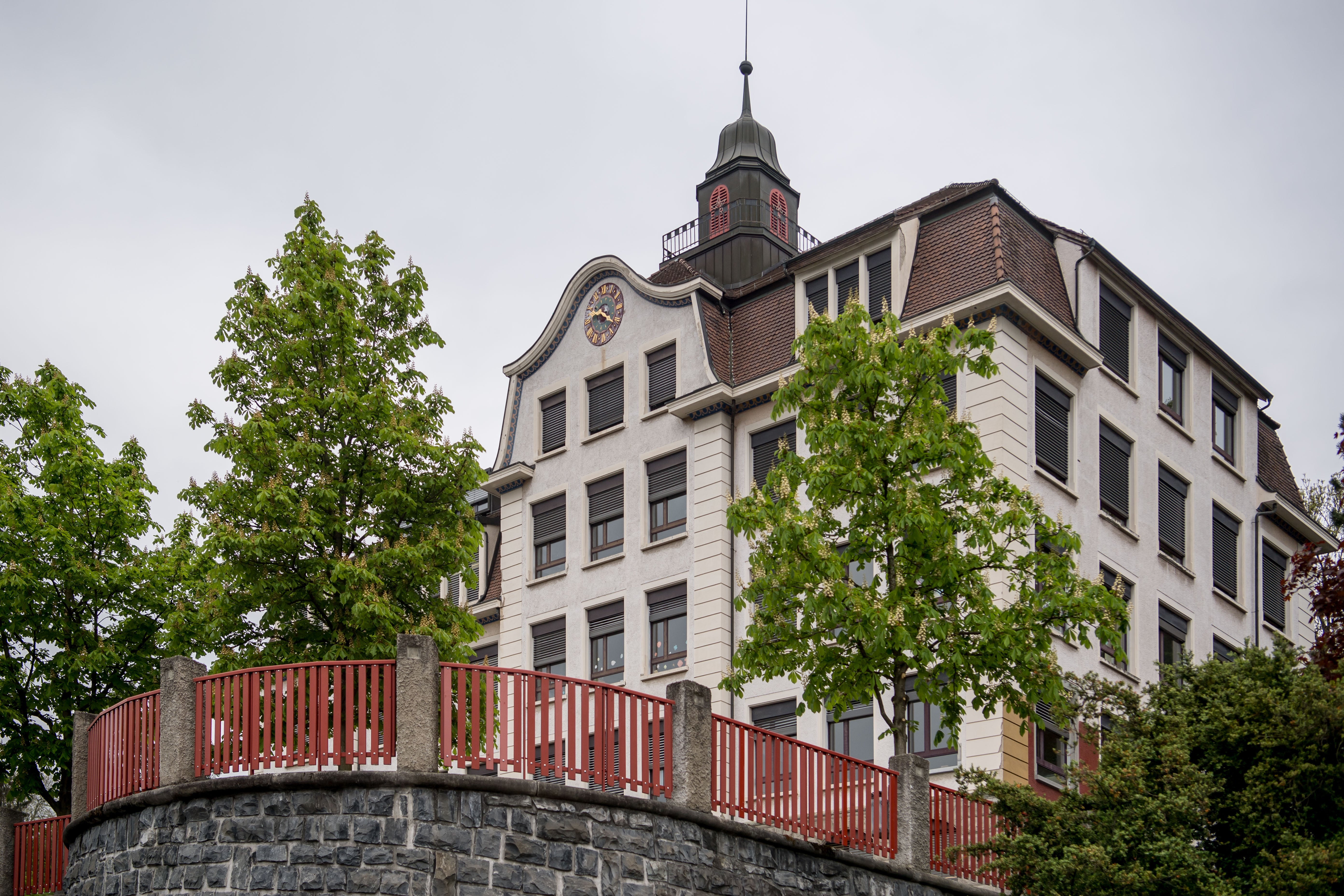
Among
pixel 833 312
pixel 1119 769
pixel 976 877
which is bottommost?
pixel 976 877

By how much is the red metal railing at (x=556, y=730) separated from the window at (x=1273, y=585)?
25.3 metres

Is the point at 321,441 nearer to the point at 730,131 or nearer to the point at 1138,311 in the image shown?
the point at 1138,311

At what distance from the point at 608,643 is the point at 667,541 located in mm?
2956

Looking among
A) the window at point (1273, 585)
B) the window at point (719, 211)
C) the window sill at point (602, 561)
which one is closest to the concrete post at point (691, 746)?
the window sill at point (602, 561)

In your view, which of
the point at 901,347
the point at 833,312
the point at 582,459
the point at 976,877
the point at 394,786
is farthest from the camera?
the point at 582,459

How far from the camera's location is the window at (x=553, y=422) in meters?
40.9

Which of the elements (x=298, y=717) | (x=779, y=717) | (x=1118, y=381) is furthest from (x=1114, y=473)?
(x=298, y=717)

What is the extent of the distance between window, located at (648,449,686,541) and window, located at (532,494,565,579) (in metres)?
3.11

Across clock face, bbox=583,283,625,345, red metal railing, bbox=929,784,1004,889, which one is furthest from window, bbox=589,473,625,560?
red metal railing, bbox=929,784,1004,889

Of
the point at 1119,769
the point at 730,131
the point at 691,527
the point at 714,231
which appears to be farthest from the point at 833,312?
the point at 1119,769

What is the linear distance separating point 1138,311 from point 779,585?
51.6 feet

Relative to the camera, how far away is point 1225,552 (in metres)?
38.6

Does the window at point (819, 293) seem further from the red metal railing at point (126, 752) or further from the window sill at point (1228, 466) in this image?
the red metal railing at point (126, 752)

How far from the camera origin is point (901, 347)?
24500 millimetres
